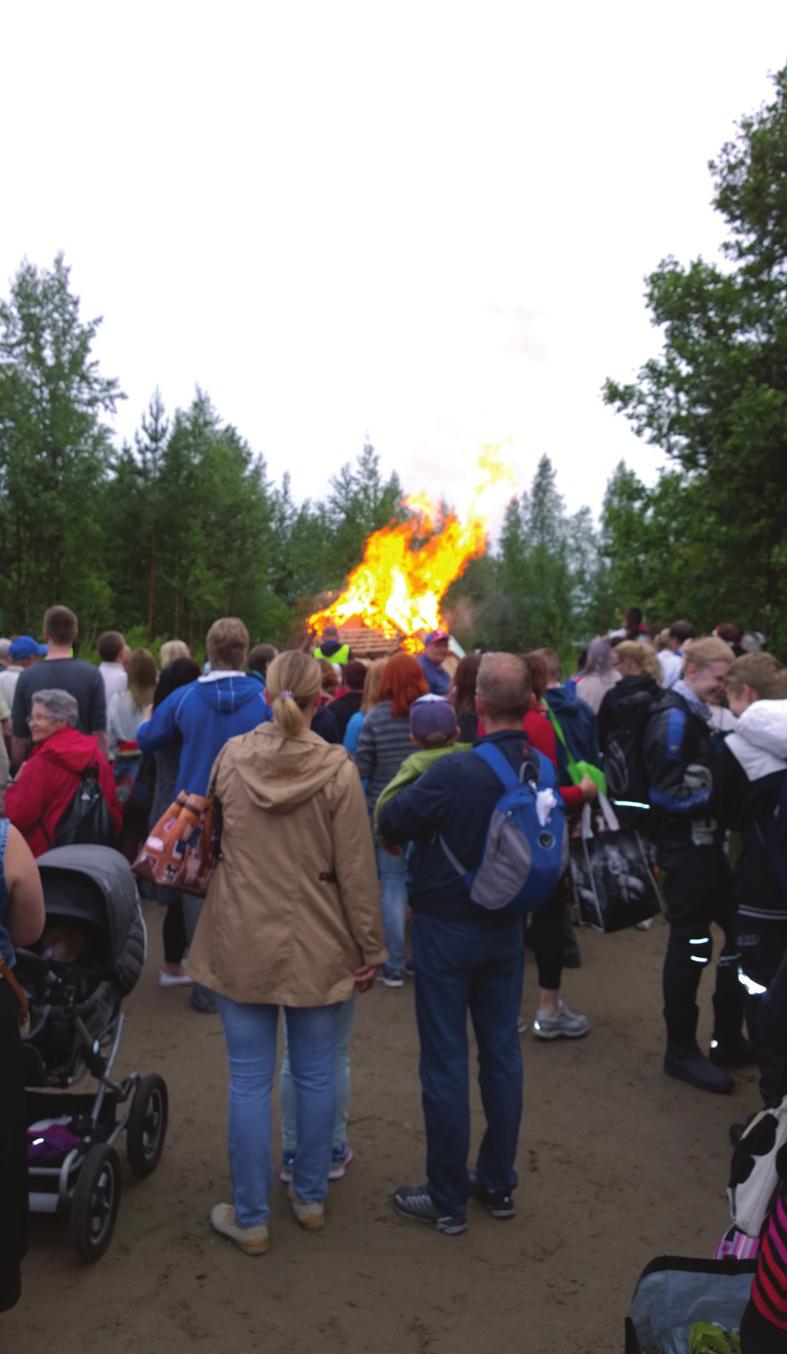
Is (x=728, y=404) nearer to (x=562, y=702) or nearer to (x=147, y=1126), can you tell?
(x=562, y=702)

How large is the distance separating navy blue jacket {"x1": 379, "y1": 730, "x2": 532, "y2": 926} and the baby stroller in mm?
A: 1168

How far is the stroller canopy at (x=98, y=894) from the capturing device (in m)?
4.00

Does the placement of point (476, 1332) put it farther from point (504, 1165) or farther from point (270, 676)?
point (270, 676)

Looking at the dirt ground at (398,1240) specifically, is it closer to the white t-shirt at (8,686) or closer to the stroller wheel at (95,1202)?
the stroller wheel at (95,1202)

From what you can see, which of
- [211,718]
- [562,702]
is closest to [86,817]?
[211,718]

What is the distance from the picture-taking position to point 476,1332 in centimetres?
347

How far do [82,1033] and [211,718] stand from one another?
2.41m

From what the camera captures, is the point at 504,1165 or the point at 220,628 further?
the point at 220,628

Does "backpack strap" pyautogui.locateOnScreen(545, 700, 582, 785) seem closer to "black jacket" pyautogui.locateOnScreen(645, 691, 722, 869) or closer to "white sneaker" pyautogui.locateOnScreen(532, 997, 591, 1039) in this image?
"black jacket" pyautogui.locateOnScreen(645, 691, 722, 869)

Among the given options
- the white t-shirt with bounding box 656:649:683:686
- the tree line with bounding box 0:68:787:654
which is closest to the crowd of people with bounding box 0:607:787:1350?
the white t-shirt with bounding box 656:649:683:686

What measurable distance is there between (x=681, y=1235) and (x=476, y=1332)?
3.49ft

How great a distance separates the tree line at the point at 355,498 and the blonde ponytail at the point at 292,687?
1562 centimetres

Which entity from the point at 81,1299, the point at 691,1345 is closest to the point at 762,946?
the point at 691,1345

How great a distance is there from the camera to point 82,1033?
3.88m
